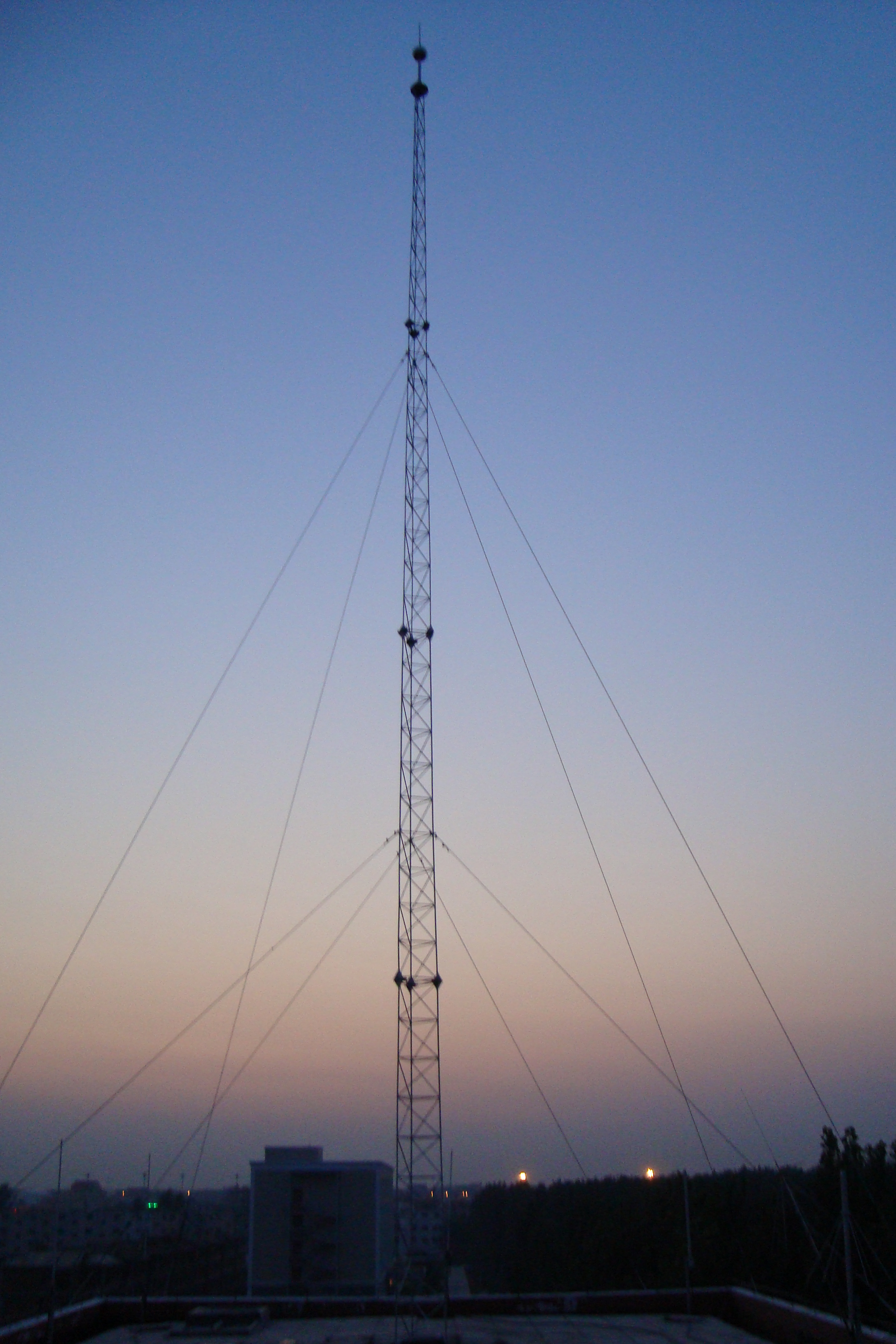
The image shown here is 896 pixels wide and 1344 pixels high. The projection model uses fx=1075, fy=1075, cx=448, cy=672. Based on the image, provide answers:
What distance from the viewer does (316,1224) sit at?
166 ft

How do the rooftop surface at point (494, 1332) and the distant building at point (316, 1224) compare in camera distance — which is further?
the distant building at point (316, 1224)

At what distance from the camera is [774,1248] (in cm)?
5478

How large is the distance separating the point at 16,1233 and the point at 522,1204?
49.6 metres

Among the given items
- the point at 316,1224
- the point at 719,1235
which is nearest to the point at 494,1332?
the point at 316,1224

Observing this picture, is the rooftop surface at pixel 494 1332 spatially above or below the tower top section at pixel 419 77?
below

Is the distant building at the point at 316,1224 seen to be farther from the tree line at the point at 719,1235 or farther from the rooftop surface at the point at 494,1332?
the rooftop surface at the point at 494,1332

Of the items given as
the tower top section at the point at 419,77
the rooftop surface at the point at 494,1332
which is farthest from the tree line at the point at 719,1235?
the tower top section at the point at 419,77

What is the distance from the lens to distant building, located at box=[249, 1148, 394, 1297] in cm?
4984

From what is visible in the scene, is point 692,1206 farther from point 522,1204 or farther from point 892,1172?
point 522,1204

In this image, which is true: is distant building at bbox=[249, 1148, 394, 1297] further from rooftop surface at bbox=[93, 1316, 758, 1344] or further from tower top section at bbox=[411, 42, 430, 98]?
tower top section at bbox=[411, 42, 430, 98]

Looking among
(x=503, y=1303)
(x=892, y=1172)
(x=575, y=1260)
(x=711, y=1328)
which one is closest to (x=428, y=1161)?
(x=503, y=1303)

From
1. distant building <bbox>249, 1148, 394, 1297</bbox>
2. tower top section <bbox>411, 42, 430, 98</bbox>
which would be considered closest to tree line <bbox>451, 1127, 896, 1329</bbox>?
distant building <bbox>249, 1148, 394, 1297</bbox>

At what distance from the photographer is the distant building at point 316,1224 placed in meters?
49.8

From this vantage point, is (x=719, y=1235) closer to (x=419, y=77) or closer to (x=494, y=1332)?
(x=494, y=1332)
